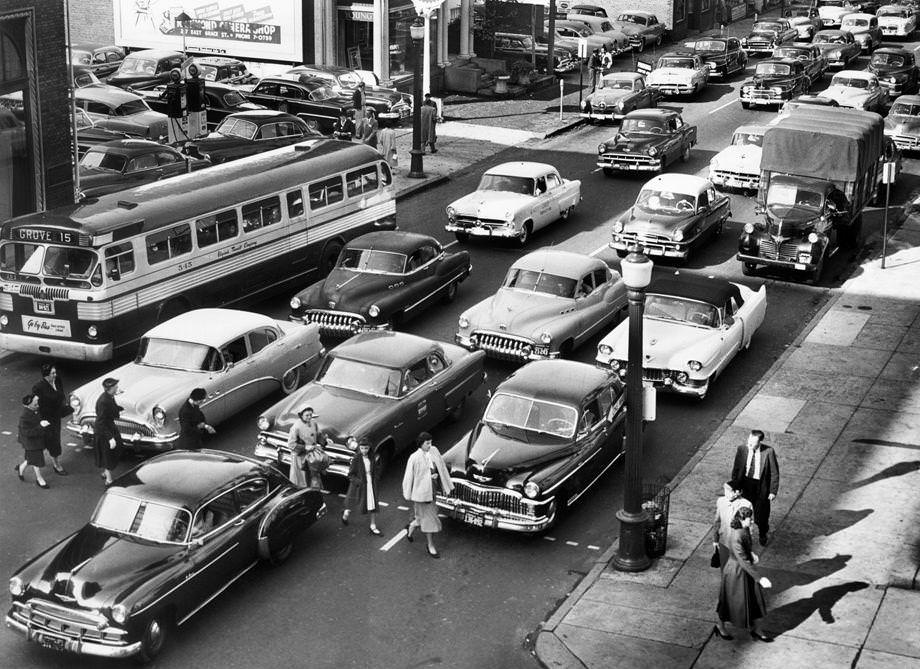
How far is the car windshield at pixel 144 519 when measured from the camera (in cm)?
1566

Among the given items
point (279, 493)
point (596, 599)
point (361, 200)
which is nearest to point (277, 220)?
point (361, 200)

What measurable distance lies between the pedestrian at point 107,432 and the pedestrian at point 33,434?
27.5 inches

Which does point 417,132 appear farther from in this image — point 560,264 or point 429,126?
point 560,264

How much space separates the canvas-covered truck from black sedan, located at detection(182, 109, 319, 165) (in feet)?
38.7

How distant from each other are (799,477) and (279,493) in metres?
7.20

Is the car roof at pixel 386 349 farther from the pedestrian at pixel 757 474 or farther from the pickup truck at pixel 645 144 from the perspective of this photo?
the pickup truck at pixel 645 144

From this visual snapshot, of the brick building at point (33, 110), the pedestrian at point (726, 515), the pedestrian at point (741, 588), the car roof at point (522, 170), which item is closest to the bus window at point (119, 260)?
the brick building at point (33, 110)

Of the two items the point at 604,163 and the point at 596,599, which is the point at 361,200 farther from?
the point at 596,599

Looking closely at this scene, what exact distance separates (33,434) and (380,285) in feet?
25.3

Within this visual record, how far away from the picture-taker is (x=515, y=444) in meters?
18.4

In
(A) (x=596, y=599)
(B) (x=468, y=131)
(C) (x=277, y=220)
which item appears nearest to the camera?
(A) (x=596, y=599)

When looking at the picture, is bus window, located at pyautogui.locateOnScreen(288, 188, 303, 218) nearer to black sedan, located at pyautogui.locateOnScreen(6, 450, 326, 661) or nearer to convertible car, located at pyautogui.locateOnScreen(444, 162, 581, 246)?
convertible car, located at pyautogui.locateOnScreen(444, 162, 581, 246)

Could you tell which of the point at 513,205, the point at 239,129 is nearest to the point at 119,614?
the point at 513,205

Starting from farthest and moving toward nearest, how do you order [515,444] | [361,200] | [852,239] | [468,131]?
[468,131], [852,239], [361,200], [515,444]
